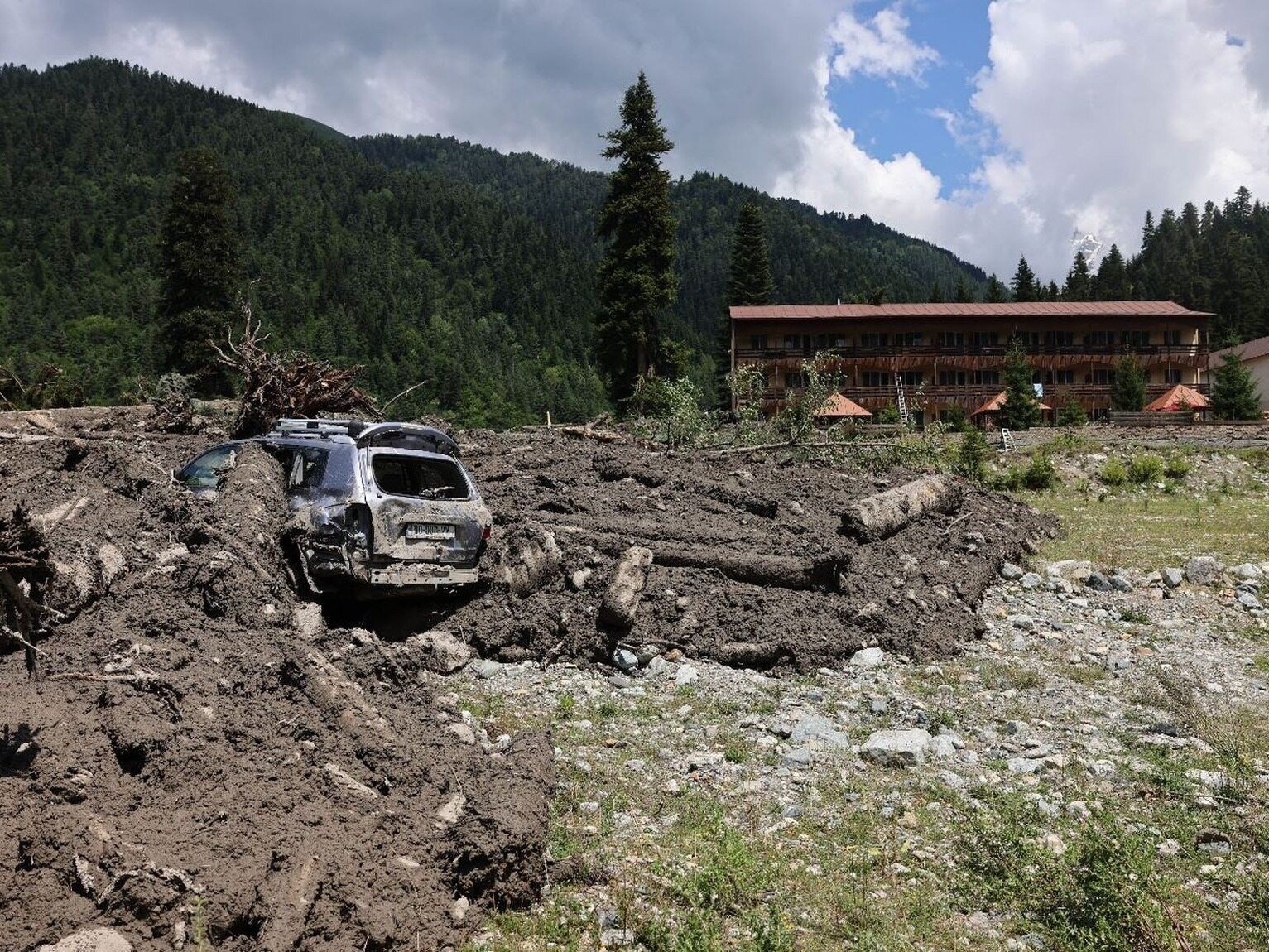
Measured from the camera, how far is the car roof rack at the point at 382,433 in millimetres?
8062

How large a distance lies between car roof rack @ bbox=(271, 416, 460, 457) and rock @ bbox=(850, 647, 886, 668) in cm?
427

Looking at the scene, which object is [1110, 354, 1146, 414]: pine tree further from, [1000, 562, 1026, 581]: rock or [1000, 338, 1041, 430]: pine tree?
[1000, 562, 1026, 581]: rock

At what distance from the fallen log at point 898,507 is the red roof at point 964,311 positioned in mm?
39423

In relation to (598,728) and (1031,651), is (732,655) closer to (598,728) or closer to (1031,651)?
(598,728)

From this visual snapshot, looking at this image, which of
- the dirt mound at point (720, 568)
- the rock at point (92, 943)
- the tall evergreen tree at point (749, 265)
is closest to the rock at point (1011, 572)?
the dirt mound at point (720, 568)

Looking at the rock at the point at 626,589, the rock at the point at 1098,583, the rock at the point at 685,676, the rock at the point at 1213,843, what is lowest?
the rock at the point at 685,676

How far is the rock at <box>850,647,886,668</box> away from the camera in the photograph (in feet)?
26.0

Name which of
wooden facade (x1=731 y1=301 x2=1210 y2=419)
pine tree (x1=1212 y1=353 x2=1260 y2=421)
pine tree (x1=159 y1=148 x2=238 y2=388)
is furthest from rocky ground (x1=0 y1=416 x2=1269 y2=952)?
wooden facade (x1=731 y1=301 x2=1210 y2=419)

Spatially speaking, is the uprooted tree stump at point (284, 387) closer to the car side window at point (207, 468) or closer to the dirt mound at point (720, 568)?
the dirt mound at point (720, 568)

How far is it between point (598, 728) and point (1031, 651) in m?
4.75

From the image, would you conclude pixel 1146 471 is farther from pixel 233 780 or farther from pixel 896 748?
pixel 233 780

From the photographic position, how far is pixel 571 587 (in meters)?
8.62

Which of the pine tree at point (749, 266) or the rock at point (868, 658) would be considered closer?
the rock at point (868, 658)

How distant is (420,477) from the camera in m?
8.38
